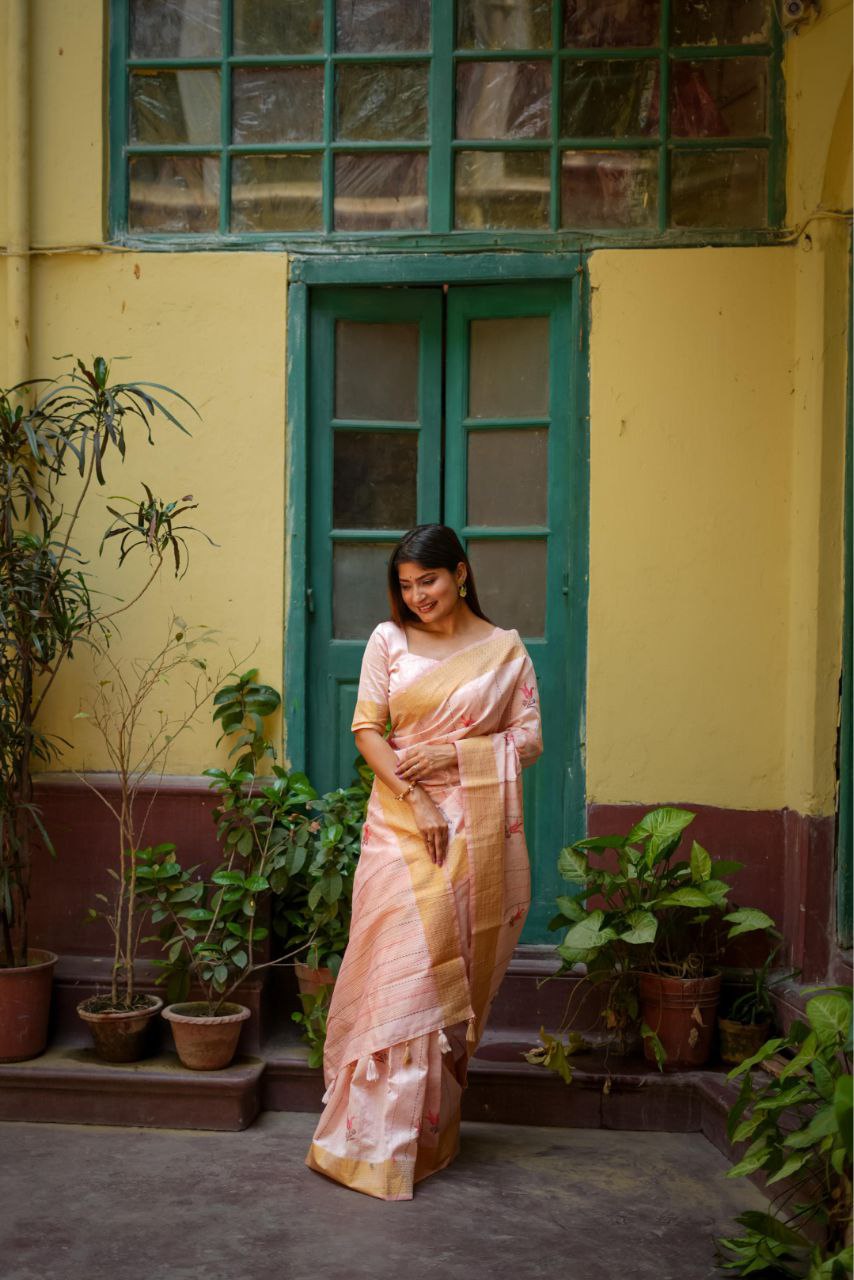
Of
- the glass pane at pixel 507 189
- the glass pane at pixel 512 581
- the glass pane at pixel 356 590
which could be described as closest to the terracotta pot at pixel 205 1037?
the glass pane at pixel 356 590

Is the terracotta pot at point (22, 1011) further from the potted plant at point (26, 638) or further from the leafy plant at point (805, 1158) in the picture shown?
the leafy plant at point (805, 1158)

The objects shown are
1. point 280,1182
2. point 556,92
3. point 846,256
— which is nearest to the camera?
point 280,1182

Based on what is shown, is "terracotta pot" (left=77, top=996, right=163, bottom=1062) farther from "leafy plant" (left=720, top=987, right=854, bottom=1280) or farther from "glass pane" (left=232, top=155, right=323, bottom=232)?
"glass pane" (left=232, top=155, right=323, bottom=232)

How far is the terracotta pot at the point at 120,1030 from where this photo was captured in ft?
14.2

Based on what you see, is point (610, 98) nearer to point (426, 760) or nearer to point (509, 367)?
point (509, 367)

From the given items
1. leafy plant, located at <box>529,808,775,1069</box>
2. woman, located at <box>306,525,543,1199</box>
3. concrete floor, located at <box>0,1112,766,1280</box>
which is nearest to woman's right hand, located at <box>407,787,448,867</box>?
woman, located at <box>306,525,543,1199</box>

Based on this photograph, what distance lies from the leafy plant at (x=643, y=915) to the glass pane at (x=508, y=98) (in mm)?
2495

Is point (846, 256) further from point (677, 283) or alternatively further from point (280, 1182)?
point (280, 1182)

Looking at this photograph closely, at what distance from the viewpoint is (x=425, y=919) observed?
3771 millimetres

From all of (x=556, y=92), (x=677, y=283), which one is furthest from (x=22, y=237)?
(x=677, y=283)

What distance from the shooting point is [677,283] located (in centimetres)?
473

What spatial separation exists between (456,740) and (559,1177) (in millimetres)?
1291

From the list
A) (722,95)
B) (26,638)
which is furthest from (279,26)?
(26,638)

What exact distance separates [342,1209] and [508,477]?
2579 millimetres
